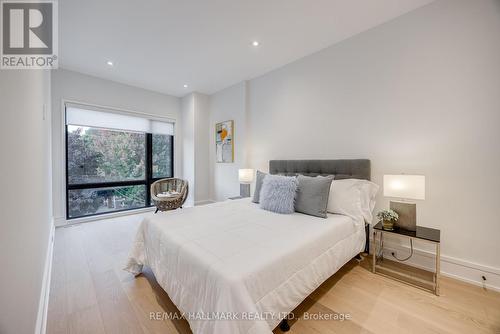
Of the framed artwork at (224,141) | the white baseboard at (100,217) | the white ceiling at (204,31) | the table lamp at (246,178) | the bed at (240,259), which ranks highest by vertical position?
the white ceiling at (204,31)

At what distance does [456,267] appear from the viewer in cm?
196

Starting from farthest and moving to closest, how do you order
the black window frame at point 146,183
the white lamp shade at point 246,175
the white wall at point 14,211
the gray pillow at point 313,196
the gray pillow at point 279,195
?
1. the black window frame at point 146,183
2. the white lamp shade at point 246,175
3. the gray pillow at point 279,195
4. the gray pillow at point 313,196
5. the white wall at point 14,211

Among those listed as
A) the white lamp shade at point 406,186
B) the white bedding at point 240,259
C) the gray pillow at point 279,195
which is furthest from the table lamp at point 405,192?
the gray pillow at point 279,195

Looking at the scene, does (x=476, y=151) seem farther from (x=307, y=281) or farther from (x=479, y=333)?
(x=307, y=281)

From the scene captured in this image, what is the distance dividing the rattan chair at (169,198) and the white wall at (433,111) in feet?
7.95

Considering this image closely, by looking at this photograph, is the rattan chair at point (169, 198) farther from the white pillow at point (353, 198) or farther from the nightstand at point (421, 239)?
the nightstand at point (421, 239)

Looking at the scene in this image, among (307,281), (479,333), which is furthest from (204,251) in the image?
(479,333)

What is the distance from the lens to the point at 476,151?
6.04 ft

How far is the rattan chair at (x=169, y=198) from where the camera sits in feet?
11.3

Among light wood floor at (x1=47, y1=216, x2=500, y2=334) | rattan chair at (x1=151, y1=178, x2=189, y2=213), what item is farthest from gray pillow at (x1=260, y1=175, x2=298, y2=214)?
rattan chair at (x1=151, y1=178, x2=189, y2=213)

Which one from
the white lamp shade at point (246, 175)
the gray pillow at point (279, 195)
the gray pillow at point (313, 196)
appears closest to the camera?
the gray pillow at point (313, 196)

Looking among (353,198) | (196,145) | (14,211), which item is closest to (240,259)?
(14,211)

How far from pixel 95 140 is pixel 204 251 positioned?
3934mm

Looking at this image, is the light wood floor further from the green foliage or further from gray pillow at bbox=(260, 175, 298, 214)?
the green foliage
